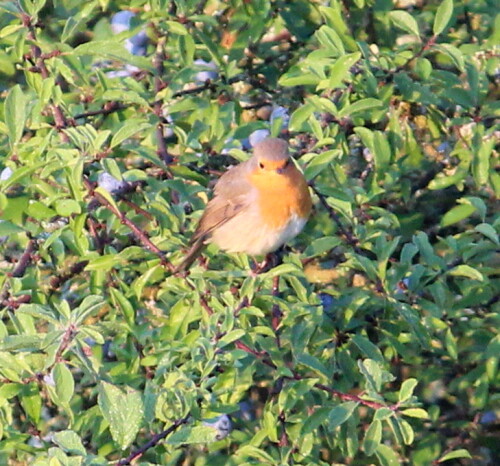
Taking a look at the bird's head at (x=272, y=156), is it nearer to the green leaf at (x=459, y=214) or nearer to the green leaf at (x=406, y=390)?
the green leaf at (x=459, y=214)

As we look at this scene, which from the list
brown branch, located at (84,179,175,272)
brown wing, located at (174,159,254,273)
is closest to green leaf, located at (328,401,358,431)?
brown branch, located at (84,179,175,272)

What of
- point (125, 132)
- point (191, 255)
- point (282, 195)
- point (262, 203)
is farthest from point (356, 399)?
point (262, 203)

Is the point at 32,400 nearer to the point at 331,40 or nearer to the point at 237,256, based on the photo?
the point at 237,256

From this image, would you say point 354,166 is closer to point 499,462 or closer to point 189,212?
point 189,212

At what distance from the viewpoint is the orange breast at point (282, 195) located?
4234 mm

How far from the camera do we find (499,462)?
4836 mm

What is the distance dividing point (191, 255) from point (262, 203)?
862mm

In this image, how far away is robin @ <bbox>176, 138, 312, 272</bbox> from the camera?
163 inches

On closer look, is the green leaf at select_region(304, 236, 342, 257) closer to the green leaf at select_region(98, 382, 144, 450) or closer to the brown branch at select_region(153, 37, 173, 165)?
the brown branch at select_region(153, 37, 173, 165)

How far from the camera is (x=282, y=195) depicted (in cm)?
430

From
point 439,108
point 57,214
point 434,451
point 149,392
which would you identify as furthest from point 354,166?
point 149,392

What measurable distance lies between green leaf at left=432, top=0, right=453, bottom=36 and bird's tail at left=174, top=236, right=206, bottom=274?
102 centimetres

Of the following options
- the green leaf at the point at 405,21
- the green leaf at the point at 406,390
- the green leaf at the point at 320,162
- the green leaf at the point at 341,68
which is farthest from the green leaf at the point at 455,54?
the green leaf at the point at 406,390

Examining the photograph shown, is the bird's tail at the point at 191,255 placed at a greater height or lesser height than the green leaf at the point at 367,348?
greater
